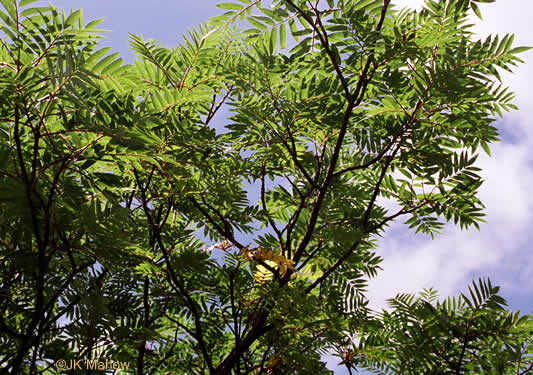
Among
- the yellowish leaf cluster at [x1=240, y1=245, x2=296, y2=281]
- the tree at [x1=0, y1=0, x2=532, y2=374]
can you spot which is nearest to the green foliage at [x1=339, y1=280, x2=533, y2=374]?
the tree at [x1=0, y1=0, x2=532, y2=374]

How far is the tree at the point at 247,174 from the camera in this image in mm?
1288

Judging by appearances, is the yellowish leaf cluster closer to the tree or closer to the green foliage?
the tree

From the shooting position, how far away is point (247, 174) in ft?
6.73

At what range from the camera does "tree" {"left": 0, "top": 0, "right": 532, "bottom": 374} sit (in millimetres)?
1288

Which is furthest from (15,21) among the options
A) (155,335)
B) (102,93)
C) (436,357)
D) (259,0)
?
(436,357)

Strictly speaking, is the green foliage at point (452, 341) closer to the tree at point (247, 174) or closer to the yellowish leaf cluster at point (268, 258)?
the tree at point (247, 174)

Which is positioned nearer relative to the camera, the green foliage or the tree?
the tree

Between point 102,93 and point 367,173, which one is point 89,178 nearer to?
point 102,93

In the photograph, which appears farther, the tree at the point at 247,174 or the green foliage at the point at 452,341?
the green foliage at the point at 452,341

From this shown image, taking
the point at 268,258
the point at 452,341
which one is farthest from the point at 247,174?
the point at 452,341

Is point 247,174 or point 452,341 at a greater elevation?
point 247,174

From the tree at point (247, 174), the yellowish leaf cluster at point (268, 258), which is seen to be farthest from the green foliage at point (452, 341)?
the yellowish leaf cluster at point (268, 258)

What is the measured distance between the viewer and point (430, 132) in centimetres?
178

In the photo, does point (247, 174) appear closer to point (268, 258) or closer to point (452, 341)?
point (268, 258)
